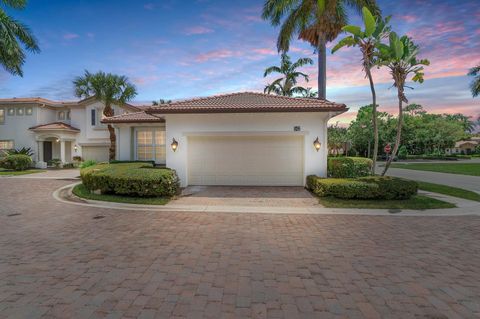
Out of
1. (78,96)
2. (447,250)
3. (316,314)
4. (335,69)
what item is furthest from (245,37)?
(78,96)

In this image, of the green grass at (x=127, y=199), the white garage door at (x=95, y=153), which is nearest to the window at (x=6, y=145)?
the white garage door at (x=95, y=153)

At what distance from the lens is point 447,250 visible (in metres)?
5.21

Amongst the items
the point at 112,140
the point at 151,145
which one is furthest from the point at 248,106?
the point at 112,140

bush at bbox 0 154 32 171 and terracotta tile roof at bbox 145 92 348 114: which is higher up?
terracotta tile roof at bbox 145 92 348 114

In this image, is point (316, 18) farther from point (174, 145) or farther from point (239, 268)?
point (239, 268)

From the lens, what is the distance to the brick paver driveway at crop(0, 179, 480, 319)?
3256mm

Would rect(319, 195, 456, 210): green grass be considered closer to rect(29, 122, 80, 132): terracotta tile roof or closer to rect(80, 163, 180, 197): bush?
rect(80, 163, 180, 197): bush

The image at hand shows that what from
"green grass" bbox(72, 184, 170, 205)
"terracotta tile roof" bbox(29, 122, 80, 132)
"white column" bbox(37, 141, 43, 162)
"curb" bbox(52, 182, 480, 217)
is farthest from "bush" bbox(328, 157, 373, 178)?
"white column" bbox(37, 141, 43, 162)

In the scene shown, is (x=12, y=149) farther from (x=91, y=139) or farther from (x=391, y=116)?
(x=391, y=116)

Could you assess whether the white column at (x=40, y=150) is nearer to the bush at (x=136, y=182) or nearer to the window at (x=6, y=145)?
the window at (x=6, y=145)

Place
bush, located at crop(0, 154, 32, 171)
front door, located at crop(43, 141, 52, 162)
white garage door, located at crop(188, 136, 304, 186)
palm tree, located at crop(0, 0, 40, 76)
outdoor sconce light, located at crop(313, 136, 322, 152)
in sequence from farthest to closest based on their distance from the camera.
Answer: front door, located at crop(43, 141, 52, 162)
bush, located at crop(0, 154, 32, 171)
palm tree, located at crop(0, 0, 40, 76)
white garage door, located at crop(188, 136, 304, 186)
outdoor sconce light, located at crop(313, 136, 322, 152)

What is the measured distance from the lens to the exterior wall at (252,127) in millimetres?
12320

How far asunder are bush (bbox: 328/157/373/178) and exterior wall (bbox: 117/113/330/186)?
94 cm

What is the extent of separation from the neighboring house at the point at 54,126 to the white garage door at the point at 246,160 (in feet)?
50.2
